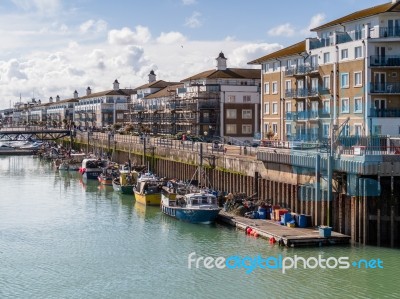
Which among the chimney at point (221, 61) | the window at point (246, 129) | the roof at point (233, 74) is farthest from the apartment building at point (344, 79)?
the chimney at point (221, 61)

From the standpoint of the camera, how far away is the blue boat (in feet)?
158

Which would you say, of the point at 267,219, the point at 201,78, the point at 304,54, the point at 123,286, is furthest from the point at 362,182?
the point at 201,78

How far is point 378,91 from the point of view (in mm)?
55625

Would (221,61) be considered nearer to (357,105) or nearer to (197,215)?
(357,105)

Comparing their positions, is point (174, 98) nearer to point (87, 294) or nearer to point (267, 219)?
point (267, 219)

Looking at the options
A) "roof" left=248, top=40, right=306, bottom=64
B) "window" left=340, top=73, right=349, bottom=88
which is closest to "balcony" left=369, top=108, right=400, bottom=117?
"window" left=340, top=73, right=349, bottom=88

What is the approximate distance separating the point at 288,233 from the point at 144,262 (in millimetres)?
9158

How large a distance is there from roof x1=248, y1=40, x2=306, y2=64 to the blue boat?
76.3ft

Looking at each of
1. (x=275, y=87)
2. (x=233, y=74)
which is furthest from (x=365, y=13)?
(x=233, y=74)

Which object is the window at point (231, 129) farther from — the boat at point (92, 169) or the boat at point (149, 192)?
the boat at point (149, 192)

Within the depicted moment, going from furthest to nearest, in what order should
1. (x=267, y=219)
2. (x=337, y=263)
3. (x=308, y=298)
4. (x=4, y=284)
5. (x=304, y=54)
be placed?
(x=304, y=54) → (x=267, y=219) → (x=337, y=263) → (x=4, y=284) → (x=308, y=298)

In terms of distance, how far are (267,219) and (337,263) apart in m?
10.6

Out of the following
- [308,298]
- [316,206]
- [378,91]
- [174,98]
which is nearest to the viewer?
[308,298]

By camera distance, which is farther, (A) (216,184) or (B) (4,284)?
(A) (216,184)
